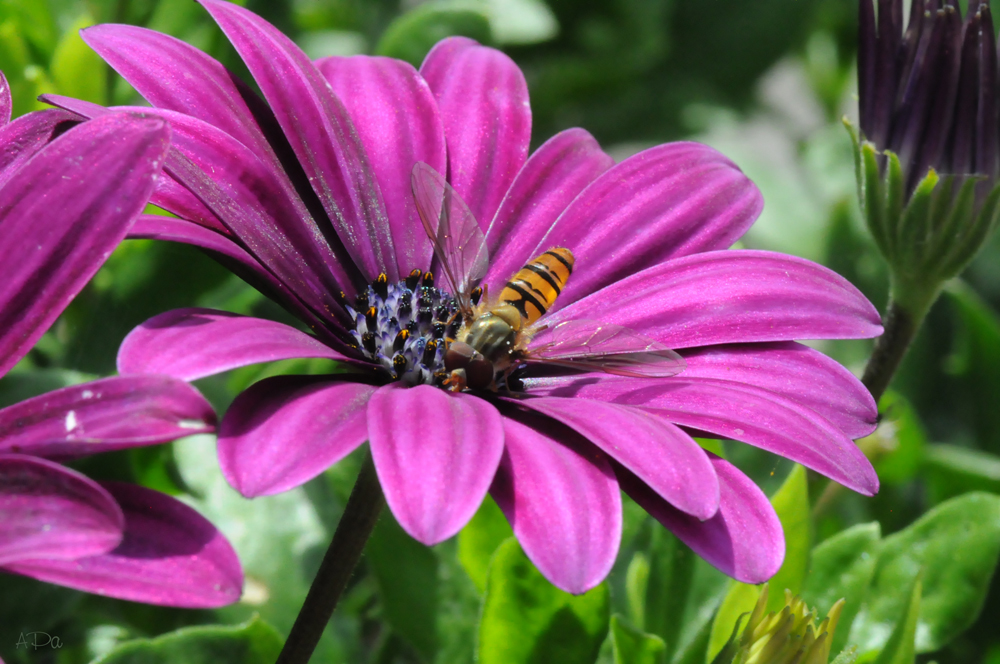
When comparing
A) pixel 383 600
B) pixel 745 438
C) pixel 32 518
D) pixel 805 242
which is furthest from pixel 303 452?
pixel 805 242

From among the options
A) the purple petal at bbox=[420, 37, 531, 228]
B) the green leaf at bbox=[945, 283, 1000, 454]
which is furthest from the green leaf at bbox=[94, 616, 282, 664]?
the green leaf at bbox=[945, 283, 1000, 454]

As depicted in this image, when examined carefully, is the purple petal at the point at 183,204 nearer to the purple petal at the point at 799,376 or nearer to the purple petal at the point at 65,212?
the purple petal at the point at 65,212

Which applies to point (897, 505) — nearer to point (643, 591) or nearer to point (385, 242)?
point (643, 591)

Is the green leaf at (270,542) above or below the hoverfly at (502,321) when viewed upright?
below

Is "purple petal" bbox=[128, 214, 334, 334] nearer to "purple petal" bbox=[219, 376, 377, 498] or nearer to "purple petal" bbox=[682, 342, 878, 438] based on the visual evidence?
"purple petal" bbox=[219, 376, 377, 498]

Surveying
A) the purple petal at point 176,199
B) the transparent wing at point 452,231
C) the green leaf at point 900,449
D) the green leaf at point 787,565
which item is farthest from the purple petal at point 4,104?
the green leaf at point 900,449

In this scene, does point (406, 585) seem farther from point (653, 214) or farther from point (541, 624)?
point (653, 214)
